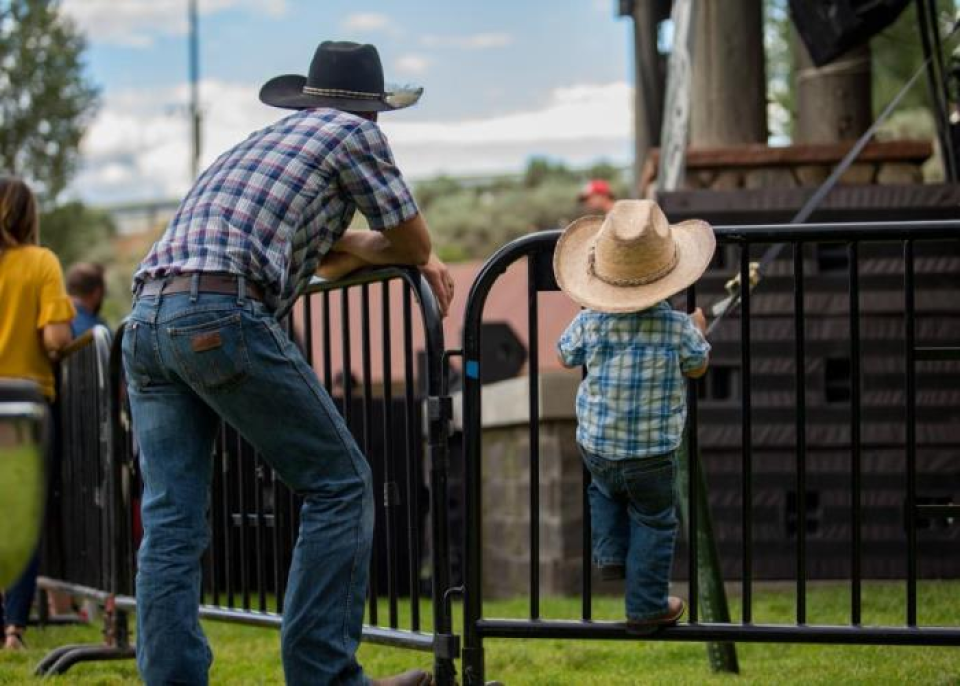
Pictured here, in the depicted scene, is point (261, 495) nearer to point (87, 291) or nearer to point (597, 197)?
point (87, 291)

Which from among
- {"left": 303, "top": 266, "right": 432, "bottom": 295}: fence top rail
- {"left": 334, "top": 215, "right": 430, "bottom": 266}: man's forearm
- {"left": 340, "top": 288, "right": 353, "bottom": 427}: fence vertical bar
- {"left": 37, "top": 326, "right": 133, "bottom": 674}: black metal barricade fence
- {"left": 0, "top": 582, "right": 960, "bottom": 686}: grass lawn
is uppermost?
{"left": 334, "top": 215, "right": 430, "bottom": 266}: man's forearm

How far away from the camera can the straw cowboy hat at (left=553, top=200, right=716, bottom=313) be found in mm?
4020

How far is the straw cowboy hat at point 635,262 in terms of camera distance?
13.2 ft

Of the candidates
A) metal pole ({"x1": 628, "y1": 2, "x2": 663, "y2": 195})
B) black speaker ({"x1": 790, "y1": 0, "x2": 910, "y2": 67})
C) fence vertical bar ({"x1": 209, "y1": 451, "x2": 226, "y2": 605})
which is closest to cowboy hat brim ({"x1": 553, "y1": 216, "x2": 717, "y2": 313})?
fence vertical bar ({"x1": 209, "y1": 451, "x2": 226, "y2": 605})

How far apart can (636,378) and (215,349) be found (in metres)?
1.06

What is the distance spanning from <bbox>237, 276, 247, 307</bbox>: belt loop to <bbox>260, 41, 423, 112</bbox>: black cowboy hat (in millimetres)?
542

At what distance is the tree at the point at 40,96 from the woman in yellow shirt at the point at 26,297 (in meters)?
34.6

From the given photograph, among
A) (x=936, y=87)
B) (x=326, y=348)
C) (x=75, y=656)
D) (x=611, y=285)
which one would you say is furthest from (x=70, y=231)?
(x=611, y=285)

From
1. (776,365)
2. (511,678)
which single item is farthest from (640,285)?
(776,365)

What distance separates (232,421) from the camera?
152 inches

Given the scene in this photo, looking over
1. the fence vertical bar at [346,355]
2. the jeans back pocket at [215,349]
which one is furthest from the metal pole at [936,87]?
the jeans back pocket at [215,349]

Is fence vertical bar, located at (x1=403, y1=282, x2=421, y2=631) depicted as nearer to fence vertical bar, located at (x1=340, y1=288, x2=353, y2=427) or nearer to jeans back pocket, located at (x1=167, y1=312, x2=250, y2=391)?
fence vertical bar, located at (x1=340, y1=288, x2=353, y2=427)

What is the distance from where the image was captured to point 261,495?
5121 millimetres

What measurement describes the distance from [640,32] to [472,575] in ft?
27.0
